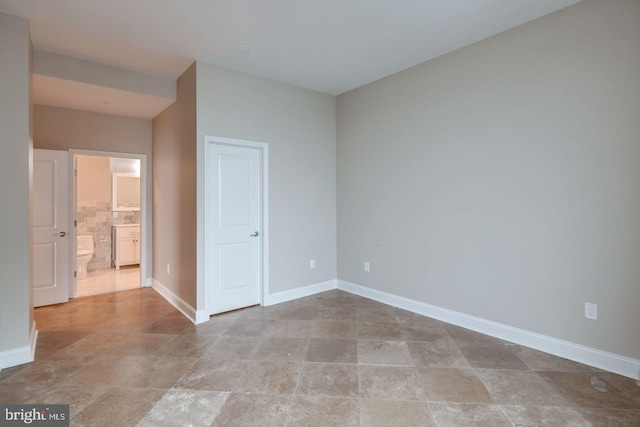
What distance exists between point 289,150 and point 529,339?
11.1ft

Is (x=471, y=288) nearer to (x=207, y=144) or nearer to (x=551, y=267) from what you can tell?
(x=551, y=267)

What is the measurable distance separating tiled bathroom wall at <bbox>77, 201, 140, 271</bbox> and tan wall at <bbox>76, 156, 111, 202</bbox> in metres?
0.14

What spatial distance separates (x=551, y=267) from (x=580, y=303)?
1.10 feet

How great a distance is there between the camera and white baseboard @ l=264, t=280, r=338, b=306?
4156mm

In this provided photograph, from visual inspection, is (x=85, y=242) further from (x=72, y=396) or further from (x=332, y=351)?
(x=332, y=351)

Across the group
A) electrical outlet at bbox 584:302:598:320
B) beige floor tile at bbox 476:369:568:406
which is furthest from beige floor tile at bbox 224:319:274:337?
electrical outlet at bbox 584:302:598:320

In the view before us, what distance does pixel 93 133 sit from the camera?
181 inches

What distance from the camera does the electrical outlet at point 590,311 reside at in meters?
2.53

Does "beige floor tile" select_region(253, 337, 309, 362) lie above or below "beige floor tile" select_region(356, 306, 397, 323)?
below

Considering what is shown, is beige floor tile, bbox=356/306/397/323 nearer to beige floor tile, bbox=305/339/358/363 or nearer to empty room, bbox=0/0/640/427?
empty room, bbox=0/0/640/427

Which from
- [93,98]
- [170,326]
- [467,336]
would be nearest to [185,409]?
[170,326]

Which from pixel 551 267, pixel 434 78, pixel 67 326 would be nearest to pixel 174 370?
pixel 67 326

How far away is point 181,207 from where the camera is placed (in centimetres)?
389

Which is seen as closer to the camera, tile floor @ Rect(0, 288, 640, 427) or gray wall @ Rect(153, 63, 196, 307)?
tile floor @ Rect(0, 288, 640, 427)
